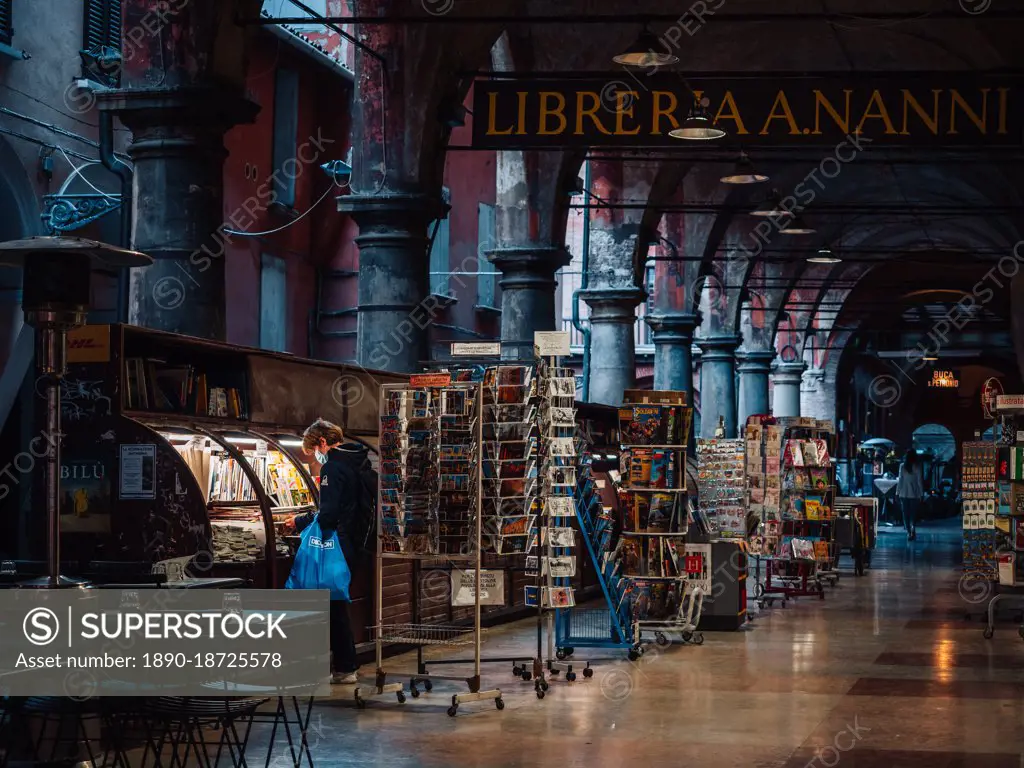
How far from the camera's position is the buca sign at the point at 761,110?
40.3 feet

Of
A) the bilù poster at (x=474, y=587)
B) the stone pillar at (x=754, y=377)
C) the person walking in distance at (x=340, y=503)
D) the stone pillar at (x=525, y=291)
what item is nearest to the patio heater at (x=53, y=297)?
the person walking in distance at (x=340, y=503)

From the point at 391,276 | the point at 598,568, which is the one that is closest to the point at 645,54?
the point at 391,276

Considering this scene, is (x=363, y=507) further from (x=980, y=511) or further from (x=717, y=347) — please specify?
(x=717, y=347)

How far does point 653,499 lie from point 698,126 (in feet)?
9.05

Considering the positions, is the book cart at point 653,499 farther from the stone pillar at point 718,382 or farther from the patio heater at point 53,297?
the stone pillar at point 718,382

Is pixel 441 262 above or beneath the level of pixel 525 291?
above

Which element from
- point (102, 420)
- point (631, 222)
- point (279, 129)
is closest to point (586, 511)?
point (102, 420)

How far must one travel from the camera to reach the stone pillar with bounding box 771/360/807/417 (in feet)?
124

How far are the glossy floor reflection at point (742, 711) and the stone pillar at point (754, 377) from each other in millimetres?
19548

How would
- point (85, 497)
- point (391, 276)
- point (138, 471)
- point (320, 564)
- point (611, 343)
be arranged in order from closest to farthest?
point (138, 471)
point (85, 497)
point (320, 564)
point (391, 276)
point (611, 343)

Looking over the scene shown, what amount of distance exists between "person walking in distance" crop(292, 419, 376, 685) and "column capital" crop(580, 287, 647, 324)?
11658 millimetres

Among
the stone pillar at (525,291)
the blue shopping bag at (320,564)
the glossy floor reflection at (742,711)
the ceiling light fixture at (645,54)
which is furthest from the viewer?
the stone pillar at (525,291)

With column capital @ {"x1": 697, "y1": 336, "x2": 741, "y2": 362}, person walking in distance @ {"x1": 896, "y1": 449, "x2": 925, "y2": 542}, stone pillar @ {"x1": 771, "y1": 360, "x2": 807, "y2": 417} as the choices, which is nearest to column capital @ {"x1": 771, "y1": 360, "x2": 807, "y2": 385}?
stone pillar @ {"x1": 771, "y1": 360, "x2": 807, "y2": 417}

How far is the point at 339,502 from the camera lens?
9.34 metres
